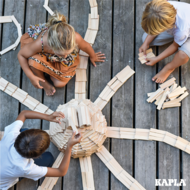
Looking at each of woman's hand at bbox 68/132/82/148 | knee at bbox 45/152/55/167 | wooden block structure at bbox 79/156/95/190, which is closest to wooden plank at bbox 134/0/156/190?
wooden block structure at bbox 79/156/95/190

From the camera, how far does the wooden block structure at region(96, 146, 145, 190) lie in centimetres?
143

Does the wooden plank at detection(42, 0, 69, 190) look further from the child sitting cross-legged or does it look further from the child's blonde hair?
the child's blonde hair

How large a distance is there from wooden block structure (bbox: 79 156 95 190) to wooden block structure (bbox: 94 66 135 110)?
39 cm

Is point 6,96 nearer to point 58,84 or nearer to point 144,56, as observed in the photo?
point 58,84

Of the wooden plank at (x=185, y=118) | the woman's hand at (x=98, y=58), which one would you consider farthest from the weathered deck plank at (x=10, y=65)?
the wooden plank at (x=185, y=118)

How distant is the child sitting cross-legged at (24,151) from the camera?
3.57ft

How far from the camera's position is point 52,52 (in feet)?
4.39

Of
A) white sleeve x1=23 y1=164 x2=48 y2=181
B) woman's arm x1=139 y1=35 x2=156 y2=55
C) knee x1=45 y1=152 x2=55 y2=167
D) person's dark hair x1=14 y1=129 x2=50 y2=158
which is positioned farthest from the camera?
woman's arm x1=139 y1=35 x2=156 y2=55

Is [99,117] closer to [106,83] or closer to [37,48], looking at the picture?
[106,83]

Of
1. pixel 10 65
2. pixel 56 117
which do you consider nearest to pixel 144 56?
pixel 56 117

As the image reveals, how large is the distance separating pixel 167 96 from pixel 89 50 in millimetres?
654

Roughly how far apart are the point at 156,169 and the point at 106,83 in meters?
0.72

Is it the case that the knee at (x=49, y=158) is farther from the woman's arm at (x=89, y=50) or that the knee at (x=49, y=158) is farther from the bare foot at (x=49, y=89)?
the woman's arm at (x=89, y=50)

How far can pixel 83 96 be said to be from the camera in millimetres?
1548
